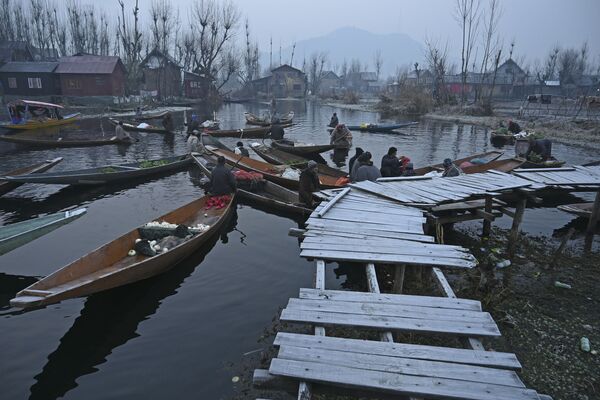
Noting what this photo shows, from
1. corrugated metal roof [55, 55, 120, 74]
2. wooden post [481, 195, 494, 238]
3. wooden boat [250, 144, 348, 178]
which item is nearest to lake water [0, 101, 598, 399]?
wooden post [481, 195, 494, 238]

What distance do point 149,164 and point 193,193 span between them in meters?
3.41

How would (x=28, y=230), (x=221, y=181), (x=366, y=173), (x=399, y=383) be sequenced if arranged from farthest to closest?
(x=221, y=181) → (x=366, y=173) → (x=28, y=230) → (x=399, y=383)

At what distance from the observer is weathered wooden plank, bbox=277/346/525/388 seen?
3.74m

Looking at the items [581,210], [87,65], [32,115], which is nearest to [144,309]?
[581,210]

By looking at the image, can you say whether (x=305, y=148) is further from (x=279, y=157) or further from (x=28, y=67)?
(x=28, y=67)

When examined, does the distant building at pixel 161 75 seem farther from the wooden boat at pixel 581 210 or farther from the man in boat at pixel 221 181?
the wooden boat at pixel 581 210

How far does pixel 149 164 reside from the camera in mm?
16781

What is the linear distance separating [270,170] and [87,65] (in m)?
41.6

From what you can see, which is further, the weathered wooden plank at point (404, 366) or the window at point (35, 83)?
the window at point (35, 83)

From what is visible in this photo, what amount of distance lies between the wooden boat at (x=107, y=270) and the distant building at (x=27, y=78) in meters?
45.2

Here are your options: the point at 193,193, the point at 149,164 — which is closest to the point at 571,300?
the point at 193,193

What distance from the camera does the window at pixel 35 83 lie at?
43.3 meters

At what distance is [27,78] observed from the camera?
43.1 metres

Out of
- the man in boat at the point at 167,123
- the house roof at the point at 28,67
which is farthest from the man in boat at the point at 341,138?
the house roof at the point at 28,67
